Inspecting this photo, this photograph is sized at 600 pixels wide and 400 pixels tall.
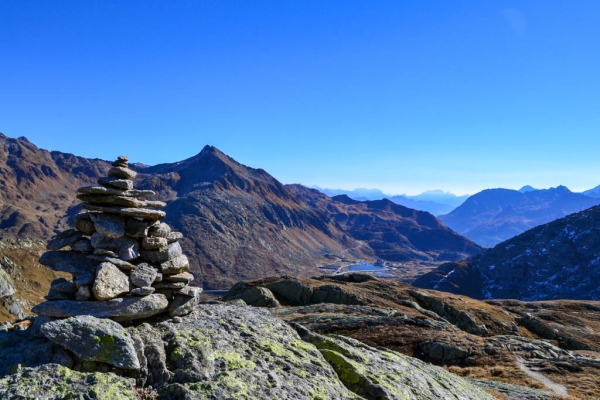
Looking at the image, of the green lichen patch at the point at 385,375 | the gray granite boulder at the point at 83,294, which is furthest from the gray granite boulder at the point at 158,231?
the green lichen patch at the point at 385,375

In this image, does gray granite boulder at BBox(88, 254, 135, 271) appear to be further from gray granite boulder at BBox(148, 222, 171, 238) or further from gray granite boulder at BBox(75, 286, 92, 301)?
gray granite boulder at BBox(148, 222, 171, 238)

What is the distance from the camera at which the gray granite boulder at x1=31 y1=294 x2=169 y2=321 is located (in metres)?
13.7

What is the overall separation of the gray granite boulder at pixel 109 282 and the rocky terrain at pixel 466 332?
2478 cm

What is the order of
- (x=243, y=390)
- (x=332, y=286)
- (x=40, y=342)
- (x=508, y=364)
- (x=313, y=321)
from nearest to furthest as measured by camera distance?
(x=243, y=390) < (x=40, y=342) < (x=508, y=364) < (x=313, y=321) < (x=332, y=286)

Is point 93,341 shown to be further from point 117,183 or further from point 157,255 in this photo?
point 117,183

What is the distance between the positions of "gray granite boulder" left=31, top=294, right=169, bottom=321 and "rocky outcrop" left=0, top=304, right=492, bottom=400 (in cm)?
59

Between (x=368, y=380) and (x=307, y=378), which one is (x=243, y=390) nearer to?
(x=307, y=378)

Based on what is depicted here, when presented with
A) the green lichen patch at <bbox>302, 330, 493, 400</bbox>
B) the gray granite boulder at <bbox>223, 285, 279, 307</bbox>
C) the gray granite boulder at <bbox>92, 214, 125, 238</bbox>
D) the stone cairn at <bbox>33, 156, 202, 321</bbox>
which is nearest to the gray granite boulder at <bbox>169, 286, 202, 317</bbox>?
the stone cairn at <bbox>33, 156, 202, 321</bbox>

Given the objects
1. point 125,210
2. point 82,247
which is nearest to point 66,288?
point 82,247

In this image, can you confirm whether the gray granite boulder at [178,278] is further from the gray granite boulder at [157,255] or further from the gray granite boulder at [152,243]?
the gray granite boulder at [152,243]

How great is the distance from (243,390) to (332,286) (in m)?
65.8

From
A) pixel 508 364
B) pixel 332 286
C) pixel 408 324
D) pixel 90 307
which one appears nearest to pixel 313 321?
pixel 408 324

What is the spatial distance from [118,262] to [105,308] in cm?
181

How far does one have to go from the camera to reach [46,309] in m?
14.1
